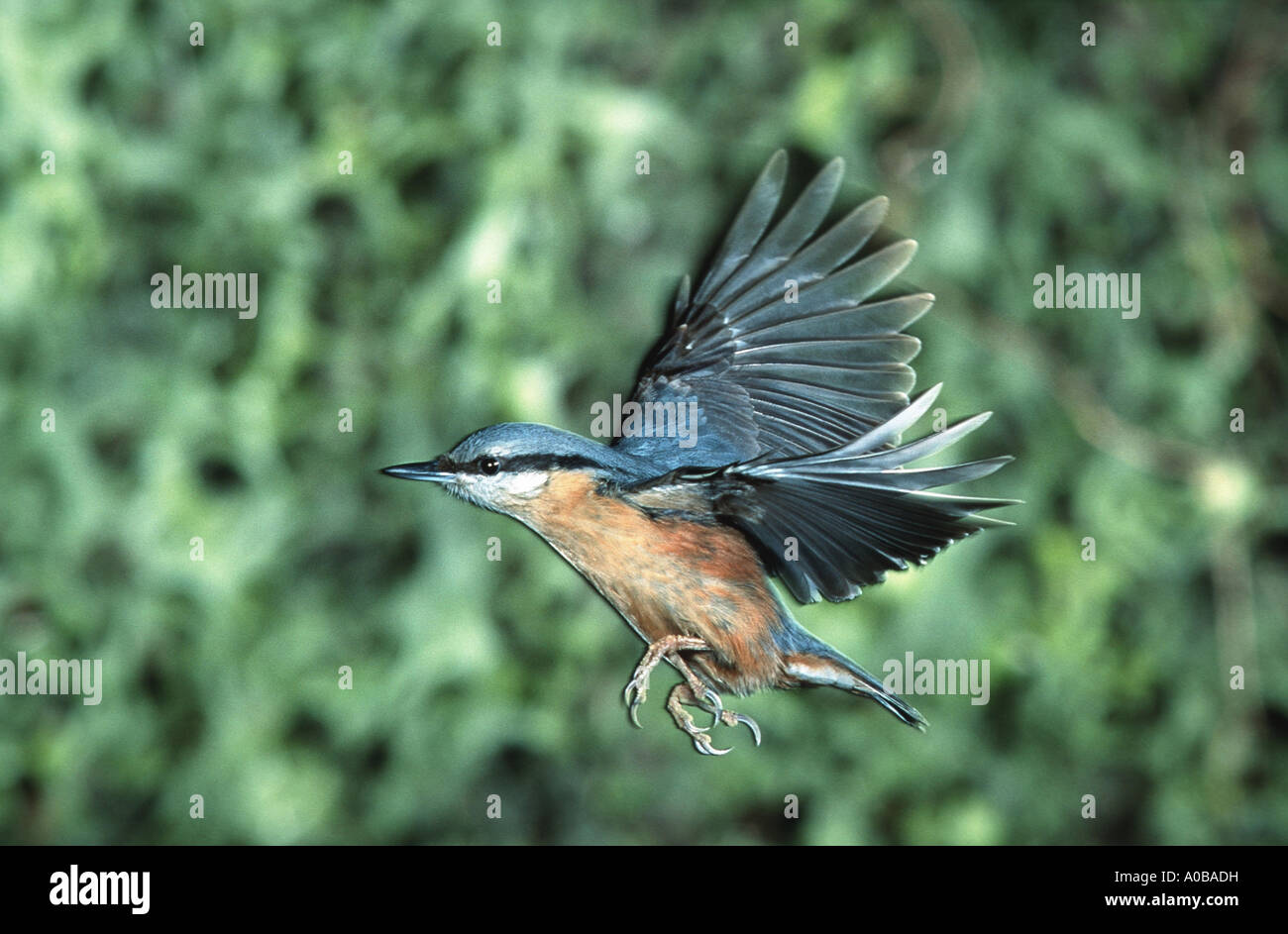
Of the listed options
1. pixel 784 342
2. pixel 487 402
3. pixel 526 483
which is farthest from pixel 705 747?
pixel 487 402

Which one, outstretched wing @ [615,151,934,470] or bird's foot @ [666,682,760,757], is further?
outstretched wing @ [615,151,934,470]

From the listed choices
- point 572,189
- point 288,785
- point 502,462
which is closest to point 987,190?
point 572,189

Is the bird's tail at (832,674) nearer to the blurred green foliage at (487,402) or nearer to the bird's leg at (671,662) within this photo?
the bird's leg at (671,662)

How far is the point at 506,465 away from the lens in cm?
52

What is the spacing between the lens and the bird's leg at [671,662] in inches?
19.6

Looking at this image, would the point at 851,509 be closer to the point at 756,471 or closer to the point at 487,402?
the point at 756,471

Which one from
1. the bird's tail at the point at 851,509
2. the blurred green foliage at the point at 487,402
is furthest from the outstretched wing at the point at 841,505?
the blurred green foliage at the point at 487,402

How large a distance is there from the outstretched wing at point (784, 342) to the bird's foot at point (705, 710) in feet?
0.39

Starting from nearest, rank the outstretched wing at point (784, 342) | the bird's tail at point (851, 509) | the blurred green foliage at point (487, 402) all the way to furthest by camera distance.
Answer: the bird's tail at point (851, 509) < the outstretched wing at point (784, 342) < the blurred green foliage at point (487, 402)

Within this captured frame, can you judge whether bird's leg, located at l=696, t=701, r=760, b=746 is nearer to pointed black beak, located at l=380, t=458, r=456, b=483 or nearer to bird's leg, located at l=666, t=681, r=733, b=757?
bird's leg, located at l=666, t=681, r=733, b=757

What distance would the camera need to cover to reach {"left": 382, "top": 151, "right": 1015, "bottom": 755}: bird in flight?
0.49 m

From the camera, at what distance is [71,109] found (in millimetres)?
2143

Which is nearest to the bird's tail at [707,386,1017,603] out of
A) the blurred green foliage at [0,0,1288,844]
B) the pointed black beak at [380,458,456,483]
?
the pointed black beak at [380,458,456,483]

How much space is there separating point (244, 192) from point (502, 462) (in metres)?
1.65
